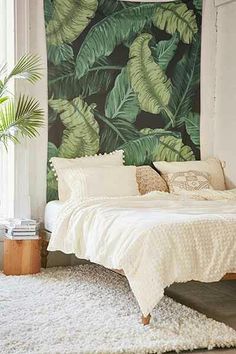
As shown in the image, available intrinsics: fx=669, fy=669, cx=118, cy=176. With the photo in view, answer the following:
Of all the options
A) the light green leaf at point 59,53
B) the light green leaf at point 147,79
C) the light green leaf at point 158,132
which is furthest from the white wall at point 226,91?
the light green leaf at point 59,53

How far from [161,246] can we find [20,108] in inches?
90.2

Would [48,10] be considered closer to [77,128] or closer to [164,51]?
[77,128]

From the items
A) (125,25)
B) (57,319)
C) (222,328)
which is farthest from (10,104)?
(222,328)

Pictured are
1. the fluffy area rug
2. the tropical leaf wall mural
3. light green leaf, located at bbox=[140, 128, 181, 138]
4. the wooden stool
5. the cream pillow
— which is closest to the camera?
the fluffy area rug

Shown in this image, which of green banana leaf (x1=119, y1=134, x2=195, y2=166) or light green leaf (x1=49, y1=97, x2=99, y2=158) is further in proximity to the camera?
green banana leaf (x1=119, y1=134, x2=195, y2=166)

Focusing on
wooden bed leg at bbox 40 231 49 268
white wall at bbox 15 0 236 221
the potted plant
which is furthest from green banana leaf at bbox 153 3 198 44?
wooden bed leg at bbox 40 231 49 268

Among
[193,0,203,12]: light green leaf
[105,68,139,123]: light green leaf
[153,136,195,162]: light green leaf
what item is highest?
[193,0,203,12]: light green leaf

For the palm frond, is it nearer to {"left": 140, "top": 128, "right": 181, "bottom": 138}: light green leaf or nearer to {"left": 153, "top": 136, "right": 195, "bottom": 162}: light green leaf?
{"left": 140, "top": 128, "right": 181, "bottom": 138}: light green leaf

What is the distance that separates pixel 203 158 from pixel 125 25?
153cm

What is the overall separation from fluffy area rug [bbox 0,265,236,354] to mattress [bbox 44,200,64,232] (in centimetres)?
64

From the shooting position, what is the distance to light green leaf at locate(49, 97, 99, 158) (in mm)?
6203

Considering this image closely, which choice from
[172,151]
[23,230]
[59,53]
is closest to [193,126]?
[172,151]

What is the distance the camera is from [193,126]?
22.1ft

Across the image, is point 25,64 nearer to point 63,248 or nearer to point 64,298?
point 63,248
